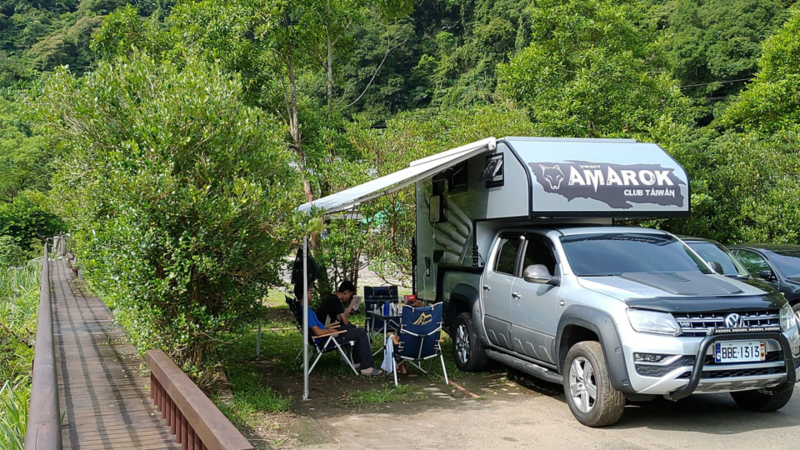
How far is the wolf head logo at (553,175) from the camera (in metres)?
6.86

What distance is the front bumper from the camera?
508cm

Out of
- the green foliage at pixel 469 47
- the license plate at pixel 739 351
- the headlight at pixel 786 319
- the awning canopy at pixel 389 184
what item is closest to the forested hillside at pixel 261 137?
the awning canopy at pixel 389 184

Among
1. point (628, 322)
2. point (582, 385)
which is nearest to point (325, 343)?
point (582, 385)

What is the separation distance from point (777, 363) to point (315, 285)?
7954 mm

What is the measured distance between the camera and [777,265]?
10000 mm

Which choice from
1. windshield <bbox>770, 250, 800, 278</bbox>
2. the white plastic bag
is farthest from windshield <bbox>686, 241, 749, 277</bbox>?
the white plastic bag

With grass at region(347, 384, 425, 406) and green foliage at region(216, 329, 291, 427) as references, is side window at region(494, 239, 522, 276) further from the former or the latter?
green foliage at region(216, 329, 291, 427)

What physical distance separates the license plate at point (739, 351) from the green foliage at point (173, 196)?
12.4ft

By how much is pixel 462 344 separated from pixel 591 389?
110 inches

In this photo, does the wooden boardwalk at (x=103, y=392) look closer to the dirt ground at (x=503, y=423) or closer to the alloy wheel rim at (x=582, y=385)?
the dirt ground at (x=503, y=423)

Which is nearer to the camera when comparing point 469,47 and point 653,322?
point 653,322

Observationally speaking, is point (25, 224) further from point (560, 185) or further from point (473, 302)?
point (560, 185)

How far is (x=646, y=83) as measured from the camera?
16.8 m

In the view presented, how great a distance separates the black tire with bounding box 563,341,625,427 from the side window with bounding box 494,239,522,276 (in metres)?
1.55
